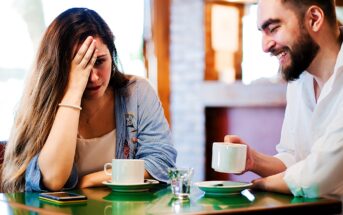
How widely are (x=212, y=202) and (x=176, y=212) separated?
0.22m

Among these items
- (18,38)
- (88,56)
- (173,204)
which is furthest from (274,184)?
(18,38)

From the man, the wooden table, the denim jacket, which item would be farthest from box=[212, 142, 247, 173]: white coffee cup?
the denim jacket

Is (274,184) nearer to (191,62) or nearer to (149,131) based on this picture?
(149,131)

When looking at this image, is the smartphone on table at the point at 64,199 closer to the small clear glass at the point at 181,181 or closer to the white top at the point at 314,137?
the small clear glass at the point at 181,181

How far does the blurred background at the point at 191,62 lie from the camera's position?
4.87 metres

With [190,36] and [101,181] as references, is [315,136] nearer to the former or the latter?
[101,181]

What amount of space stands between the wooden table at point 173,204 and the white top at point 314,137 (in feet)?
0.30

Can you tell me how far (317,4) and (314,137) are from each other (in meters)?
0.53

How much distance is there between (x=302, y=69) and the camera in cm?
231

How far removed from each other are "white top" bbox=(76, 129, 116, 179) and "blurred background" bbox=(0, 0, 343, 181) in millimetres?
2690

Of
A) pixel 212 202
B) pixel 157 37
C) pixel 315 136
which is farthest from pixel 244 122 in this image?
pixel 212 202

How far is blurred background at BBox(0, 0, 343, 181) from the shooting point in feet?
16.0

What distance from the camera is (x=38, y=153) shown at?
219cm

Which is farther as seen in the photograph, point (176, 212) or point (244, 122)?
point (244, 122)
